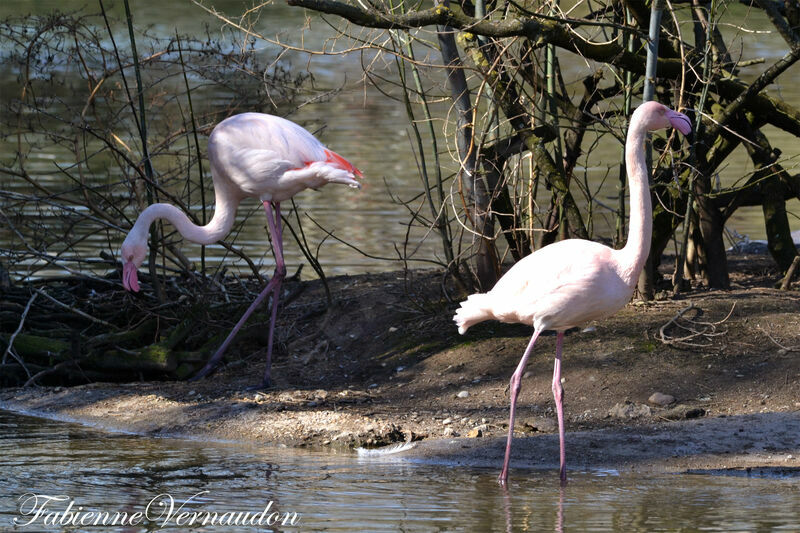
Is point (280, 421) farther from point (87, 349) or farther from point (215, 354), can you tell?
point (87, 349)

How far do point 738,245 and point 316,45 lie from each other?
60.3ft

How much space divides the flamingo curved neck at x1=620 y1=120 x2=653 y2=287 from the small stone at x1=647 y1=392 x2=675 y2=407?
1.30 metres

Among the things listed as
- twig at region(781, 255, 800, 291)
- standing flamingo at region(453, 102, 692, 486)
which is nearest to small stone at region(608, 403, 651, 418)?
standing flamingo at region(453, 102, 692, 486)

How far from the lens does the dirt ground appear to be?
6.07 meters

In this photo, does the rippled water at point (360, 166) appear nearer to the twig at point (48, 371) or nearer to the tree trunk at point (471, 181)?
the tree trunk at point (471, 181)

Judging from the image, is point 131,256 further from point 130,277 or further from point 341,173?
point 341,173

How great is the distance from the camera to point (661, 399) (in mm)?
6676

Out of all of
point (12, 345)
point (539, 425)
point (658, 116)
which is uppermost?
point (658, 116)

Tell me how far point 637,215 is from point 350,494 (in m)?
2.03

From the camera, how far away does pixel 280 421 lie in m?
6.75

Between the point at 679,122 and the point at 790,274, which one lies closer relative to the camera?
the point at 679,122

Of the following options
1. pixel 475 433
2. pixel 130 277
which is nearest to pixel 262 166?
pixel 130 277
